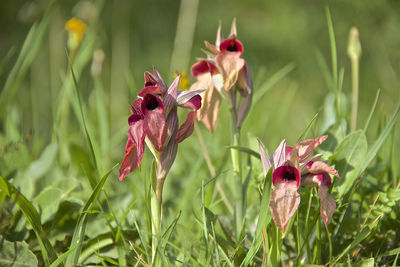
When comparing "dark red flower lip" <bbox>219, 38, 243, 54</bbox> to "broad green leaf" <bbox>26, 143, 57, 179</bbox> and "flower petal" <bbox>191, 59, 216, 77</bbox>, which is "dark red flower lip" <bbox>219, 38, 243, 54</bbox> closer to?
"flower petal" <bbox>191, 59, 216, 77</bbox>

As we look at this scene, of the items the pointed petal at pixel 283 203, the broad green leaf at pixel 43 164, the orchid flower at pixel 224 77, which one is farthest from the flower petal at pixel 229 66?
the broad green leaf at pixel 43 164

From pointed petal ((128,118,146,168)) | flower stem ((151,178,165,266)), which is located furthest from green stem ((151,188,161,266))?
pointed petal ((128,118,146,168))

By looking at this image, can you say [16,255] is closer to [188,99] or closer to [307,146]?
[188,99]

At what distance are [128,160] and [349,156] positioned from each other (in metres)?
0.63

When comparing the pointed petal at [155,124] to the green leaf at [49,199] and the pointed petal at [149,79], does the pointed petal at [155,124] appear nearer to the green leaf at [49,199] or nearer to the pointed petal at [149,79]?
the pointed petal at [149,79]

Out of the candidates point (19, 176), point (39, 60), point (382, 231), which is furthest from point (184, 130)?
point (39, 60)

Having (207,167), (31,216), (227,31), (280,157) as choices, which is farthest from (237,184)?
(227,31)

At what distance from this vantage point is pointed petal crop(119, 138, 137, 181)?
103cm

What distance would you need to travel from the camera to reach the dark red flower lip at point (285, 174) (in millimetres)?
992

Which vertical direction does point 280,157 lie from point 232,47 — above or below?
below

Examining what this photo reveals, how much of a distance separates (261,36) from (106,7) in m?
1.58

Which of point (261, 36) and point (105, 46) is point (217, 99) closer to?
point (105, 46)

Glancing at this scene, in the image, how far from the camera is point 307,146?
41.9 inches

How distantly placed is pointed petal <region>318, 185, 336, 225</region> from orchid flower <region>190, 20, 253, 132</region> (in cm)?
34
